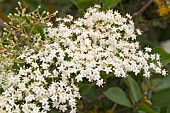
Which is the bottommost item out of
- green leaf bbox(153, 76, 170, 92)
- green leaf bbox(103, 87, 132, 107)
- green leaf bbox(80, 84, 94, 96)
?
green leaf bbox(80, 84, 94, 96)

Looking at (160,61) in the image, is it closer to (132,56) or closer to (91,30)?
(132,56)

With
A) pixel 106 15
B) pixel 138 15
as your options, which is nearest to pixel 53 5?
pixel 138 15

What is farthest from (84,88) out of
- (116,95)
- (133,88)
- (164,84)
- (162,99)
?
(164,84)

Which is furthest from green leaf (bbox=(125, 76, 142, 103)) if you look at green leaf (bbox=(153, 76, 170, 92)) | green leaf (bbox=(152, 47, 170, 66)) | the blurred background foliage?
green leaf (bbox=(153, 76, 170, 92))

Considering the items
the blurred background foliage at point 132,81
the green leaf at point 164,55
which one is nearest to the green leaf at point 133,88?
the blurred background foliage at point 132,81

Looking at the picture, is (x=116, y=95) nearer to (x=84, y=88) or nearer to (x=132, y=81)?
(x=132, y=81)

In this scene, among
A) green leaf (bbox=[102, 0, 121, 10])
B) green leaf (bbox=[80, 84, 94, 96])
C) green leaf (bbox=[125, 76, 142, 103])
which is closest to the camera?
green leaf (bbox=[80, 84, 94, 96])

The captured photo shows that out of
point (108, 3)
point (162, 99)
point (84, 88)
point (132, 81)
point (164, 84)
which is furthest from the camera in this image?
point (164, 84)

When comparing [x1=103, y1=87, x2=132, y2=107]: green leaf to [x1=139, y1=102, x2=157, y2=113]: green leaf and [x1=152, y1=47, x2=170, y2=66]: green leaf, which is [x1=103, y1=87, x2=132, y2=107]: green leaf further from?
[x1=152, y1=47, x2=170, y2=66]: green leaf
